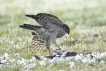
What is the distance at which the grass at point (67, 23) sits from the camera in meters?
12.5

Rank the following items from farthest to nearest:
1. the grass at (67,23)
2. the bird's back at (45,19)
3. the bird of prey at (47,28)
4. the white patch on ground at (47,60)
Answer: the grass at (67,23) < the bird of prey at (47,28) < the bird's back at (45,19) < the white patch on ground at (47,60)

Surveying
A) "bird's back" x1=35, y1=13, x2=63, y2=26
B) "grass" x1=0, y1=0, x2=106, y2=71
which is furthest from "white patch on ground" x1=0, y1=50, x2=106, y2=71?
"bird's back" x1=35, y1=13, x2=63, y2=26

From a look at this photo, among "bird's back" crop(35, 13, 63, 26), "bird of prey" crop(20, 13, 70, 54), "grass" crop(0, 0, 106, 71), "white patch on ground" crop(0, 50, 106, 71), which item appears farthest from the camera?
"grass" crop(0, 0, 106, 71)

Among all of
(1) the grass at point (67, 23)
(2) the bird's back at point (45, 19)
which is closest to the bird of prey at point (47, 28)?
(2) the bird's back at point (45, 19)

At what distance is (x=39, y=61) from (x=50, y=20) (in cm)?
153

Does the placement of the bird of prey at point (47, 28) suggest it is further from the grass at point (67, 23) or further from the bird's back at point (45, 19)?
the grass at point (67, 23)

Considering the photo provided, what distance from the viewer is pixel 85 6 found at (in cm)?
2494

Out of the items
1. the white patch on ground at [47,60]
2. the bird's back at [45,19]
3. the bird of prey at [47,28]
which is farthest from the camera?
the bird of prey at [47,28]

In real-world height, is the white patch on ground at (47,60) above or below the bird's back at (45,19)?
below

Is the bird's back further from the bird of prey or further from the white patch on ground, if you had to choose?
the white patch on ground

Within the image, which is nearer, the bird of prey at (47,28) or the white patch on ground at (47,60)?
the white patch on ground at (47,60)

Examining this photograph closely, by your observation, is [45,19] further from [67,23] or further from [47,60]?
[67,23]

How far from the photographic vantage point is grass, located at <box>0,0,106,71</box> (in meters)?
12.5

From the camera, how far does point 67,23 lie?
63.7 ft
